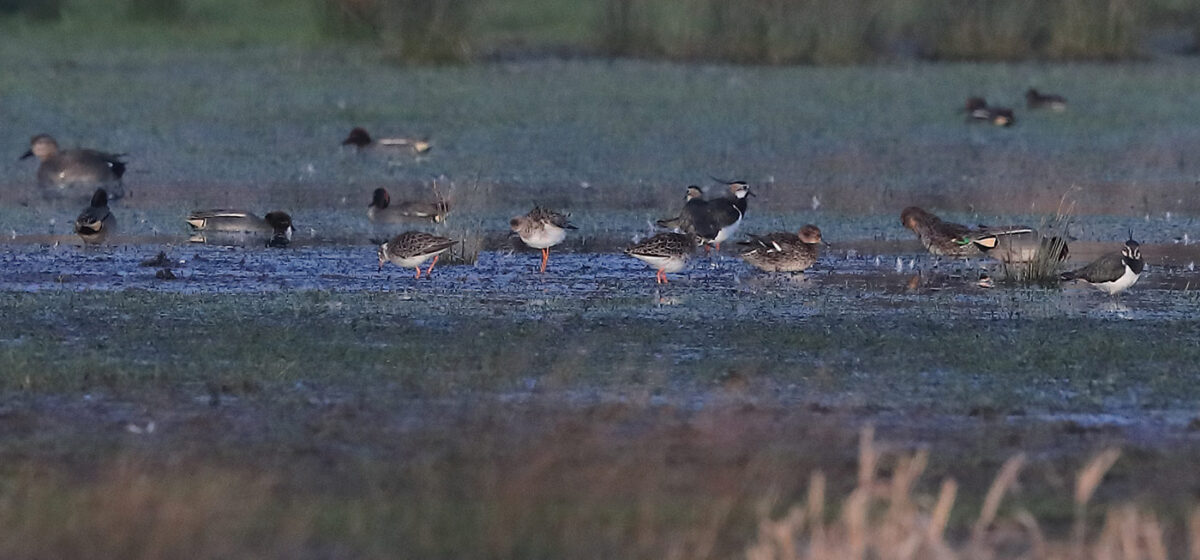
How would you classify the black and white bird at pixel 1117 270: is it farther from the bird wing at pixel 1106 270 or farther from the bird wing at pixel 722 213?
the bird wing at pixel 722 213

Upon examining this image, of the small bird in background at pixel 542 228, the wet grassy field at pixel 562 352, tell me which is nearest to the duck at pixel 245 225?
the wet grassy field at pixel 562 352

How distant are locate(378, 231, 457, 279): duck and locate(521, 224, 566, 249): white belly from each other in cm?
49

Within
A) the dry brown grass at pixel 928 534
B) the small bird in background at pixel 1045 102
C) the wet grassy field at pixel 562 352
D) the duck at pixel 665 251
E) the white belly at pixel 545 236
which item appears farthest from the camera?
the small bird in background at pixel 1045 102

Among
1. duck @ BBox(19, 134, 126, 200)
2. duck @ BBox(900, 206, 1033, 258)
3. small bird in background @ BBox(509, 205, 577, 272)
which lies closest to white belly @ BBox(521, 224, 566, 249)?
small bird in background @ BBox(509, 205, 577, 272)

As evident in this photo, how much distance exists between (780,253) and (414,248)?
7.00 feet

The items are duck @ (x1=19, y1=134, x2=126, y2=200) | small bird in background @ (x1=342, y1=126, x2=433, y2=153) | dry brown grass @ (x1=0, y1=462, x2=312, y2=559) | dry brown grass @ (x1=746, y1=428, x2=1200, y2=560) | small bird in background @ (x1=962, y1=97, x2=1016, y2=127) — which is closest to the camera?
dry brown grass @ (x1=746, y1=428, x2=1200, y2=560)

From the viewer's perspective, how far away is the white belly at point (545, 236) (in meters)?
12.6

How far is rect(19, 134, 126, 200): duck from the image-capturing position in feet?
55.7

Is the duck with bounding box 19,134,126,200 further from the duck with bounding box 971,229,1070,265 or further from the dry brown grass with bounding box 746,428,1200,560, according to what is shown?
the dry brown grass with bounding box 746,428,1200,560

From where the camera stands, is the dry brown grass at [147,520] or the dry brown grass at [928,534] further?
the dry brown grass at [147,520]

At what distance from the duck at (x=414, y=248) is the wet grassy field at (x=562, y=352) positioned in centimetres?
17

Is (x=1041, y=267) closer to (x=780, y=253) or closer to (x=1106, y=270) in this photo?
(x=1106, y=270)

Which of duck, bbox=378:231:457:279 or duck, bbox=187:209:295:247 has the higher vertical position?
duck, bbox=187:209:295:247

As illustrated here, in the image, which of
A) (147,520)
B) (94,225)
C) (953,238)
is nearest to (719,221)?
(953,238)
